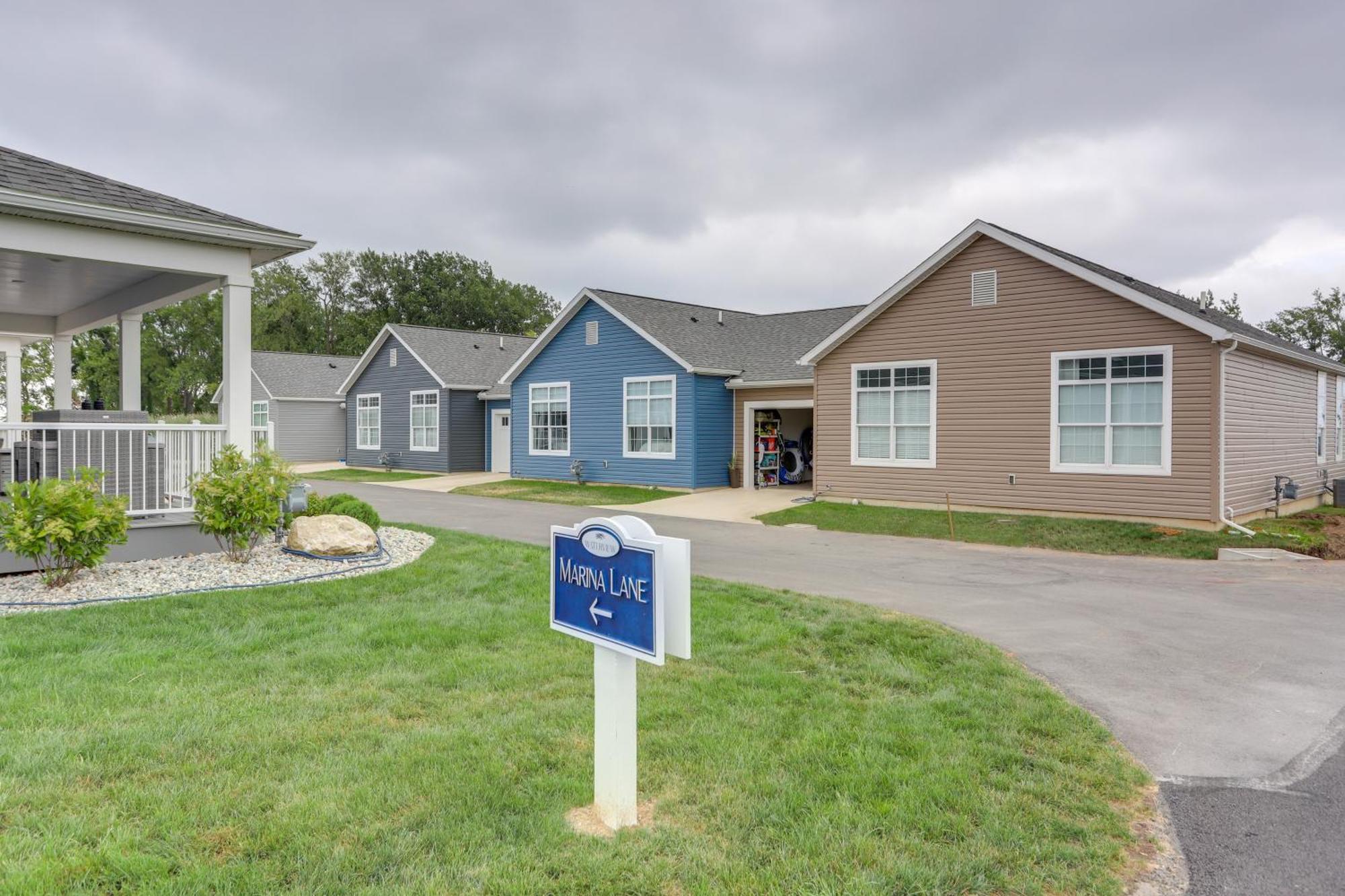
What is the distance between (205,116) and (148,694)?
1614 cm

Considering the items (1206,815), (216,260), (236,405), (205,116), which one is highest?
(205,116)

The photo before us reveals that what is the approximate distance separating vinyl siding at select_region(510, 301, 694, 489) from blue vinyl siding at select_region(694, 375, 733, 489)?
20 centimetres

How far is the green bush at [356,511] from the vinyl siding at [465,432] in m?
17.5

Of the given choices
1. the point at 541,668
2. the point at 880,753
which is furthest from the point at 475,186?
the point at 880,753

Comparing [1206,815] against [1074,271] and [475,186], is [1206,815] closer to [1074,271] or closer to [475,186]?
[1074,271]

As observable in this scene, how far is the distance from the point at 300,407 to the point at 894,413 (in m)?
27.6

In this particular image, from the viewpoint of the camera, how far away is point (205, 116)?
16703 millimetres

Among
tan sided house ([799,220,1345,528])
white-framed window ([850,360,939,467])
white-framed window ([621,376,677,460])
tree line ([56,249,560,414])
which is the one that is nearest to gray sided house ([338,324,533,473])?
white-framed window ([621,376,677,460])

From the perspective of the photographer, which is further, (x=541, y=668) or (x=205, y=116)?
(x=205, y=116)

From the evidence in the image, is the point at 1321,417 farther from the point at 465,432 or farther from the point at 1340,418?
the point at 465,432

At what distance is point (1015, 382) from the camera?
14312mm

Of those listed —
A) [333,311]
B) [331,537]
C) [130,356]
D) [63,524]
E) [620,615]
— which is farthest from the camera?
[333,311]

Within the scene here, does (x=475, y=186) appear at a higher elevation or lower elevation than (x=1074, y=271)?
higher

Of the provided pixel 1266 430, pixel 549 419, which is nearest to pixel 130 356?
pixel 549 419
